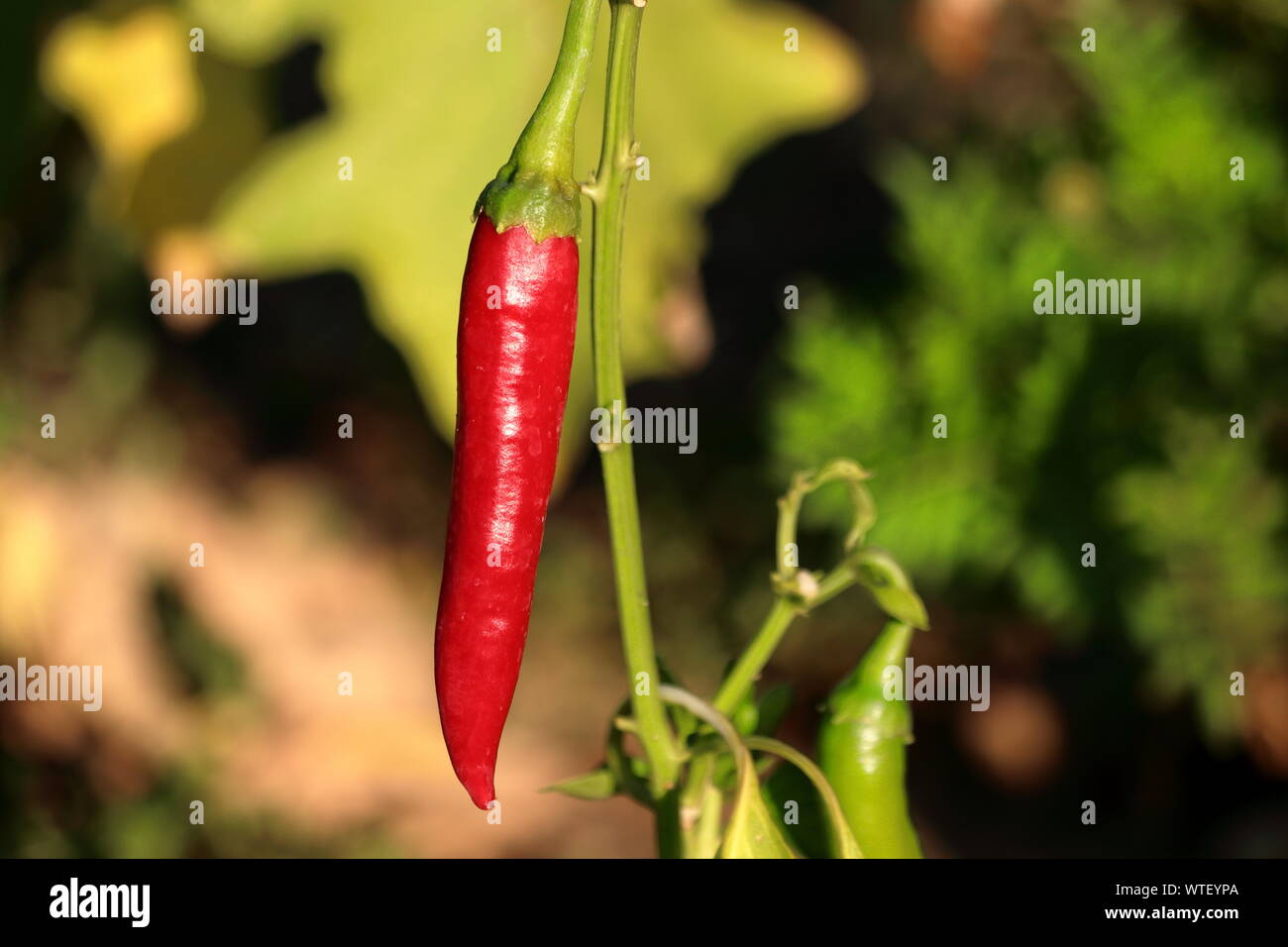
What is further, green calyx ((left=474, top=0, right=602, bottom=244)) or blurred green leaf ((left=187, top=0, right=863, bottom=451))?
blurred green leaf ((left=187, top=0, right=863, bottom=451))

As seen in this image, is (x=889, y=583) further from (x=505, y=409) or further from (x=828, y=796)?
(x=505, y=409)

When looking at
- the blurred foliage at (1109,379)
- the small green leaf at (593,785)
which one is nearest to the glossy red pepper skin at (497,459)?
the small green leaf at (593,785)

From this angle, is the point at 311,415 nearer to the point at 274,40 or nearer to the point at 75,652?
the point at 75,652

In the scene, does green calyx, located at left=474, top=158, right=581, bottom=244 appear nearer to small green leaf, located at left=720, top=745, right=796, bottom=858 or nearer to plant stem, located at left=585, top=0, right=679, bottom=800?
plant stem, located at left=585, top=0, right=679, bottom=800

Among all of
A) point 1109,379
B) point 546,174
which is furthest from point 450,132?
point 1109,379

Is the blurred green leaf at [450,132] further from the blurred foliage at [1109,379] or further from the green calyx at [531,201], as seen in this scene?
the blurred foliage at [1109,379]

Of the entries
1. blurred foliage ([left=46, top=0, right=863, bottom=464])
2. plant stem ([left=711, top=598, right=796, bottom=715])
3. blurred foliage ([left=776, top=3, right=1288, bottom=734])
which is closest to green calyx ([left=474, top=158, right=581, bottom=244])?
plant stem ([left=711, top=598, right=796, bottom=715])

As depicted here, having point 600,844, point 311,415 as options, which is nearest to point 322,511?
point 311,415
